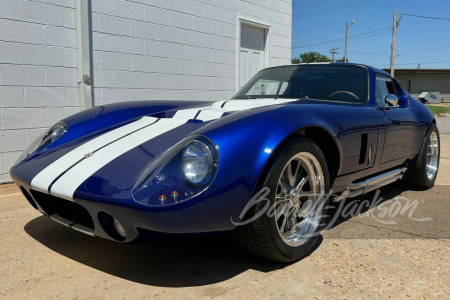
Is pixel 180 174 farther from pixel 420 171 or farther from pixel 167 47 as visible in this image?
pixel 167 47

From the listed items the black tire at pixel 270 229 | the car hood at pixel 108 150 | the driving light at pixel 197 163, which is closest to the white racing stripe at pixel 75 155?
the car hood at pixel 108 150

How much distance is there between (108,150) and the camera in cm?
240

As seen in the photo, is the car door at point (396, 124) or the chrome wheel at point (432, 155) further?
the chrome wheel at point (432, 155)

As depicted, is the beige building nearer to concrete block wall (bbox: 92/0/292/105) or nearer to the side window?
concrete block wall (bbox: 92/0/292/105)

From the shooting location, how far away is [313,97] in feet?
11.0

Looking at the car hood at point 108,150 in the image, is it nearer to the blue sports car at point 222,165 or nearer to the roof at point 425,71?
the blue sports car at point 222,165

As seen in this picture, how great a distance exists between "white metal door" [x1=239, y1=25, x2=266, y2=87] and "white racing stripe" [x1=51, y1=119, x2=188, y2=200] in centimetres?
519

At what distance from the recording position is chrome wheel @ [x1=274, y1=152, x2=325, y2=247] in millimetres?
2395

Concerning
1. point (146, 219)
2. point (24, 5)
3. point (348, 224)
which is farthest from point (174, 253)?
point (24, 5)

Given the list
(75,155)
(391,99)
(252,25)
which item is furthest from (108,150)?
(252,25)

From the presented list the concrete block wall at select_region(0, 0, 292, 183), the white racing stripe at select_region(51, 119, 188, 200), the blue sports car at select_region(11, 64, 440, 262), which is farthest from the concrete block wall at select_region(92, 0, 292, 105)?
the white racing stripe at select_region(51, 119, 188, 200)

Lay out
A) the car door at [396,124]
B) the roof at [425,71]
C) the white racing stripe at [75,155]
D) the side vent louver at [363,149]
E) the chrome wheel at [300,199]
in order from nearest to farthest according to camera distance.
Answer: the white racing stripe at [75,155]
the chrome wheel at [300,199]
the side vent louver at [363,149]
the car door at [396,124]
the roof at [425,71]

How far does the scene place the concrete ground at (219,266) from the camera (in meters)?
2.07

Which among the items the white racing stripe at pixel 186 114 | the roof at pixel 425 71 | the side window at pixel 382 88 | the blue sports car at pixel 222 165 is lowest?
the blue sports car at pixel 222 165
